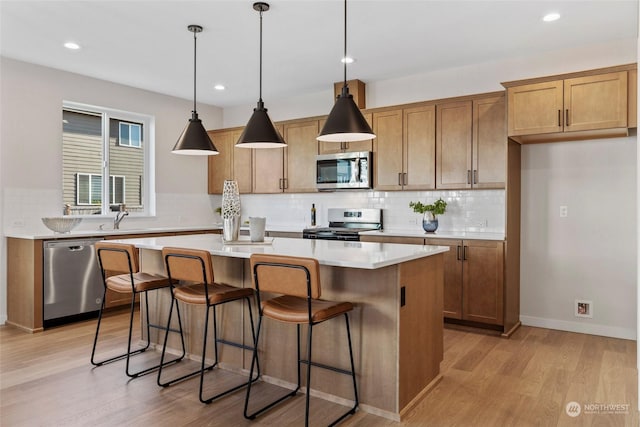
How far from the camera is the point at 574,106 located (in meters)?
3.71

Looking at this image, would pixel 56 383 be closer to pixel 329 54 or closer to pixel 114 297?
pixel 114 297

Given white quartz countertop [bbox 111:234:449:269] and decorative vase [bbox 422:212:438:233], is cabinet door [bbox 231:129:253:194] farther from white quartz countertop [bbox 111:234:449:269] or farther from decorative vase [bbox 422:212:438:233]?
white quartz countertop [bbox 111:234:449:269]

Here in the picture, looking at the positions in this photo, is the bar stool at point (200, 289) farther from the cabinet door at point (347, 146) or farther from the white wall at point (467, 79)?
the white wall at point (467, 79)

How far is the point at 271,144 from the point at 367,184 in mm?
1919

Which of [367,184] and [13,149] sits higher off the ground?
[13,149]

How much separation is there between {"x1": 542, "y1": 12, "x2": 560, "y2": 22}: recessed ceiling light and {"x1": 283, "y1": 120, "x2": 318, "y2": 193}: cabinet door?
2.71 metres

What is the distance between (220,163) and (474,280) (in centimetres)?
396

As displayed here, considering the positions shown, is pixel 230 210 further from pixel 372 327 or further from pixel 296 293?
pixel 372 327

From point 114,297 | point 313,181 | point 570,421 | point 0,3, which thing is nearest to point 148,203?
point 114,297

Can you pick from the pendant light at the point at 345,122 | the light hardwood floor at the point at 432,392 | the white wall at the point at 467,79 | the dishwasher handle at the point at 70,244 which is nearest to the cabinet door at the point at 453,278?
the light hardwood floor at the point at 432,392

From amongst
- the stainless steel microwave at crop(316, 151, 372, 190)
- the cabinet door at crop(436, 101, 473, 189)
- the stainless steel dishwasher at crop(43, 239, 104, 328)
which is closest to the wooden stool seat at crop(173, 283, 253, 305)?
the stainless steel dishwasher at crop(43, 239, 104, 328)

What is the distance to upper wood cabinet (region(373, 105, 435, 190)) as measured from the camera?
464cm

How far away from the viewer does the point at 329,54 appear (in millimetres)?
4359

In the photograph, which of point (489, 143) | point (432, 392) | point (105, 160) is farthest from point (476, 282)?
point (105, 160)
